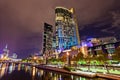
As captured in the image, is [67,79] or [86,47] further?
[86,47]

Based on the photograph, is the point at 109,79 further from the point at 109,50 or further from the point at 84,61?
the point at 109,50

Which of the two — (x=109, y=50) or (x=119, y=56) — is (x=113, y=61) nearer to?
(x=119, y=56)

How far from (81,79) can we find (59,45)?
174008mm

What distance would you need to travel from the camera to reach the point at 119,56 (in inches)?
1897

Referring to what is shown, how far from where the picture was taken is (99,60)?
175 ft

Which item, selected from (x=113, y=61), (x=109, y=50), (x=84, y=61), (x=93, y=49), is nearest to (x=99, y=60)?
(x=113, y=61)

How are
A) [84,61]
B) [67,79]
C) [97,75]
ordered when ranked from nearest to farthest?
[97,75] → [67,79] → [84,61]

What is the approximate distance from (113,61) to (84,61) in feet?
56.1

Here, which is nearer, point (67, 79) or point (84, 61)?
point (67, 79)

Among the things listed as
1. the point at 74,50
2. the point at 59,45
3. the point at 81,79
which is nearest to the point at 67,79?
the point at 81,79

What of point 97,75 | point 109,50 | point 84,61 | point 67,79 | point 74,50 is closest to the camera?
point 97,75

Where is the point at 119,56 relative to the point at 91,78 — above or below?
above

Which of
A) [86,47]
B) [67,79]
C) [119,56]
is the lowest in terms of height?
[67,79]

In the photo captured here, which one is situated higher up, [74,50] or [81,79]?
[74,50]
